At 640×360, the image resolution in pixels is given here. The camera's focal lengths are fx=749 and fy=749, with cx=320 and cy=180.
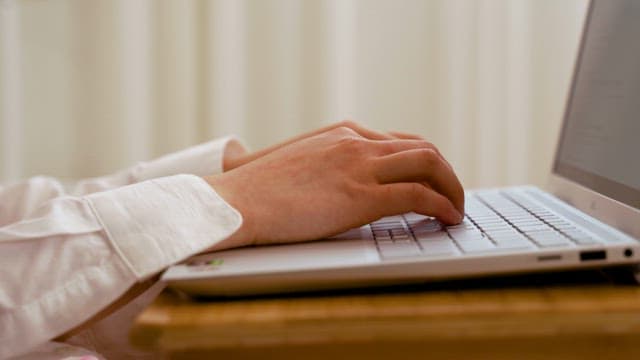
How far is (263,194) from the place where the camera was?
562 mm

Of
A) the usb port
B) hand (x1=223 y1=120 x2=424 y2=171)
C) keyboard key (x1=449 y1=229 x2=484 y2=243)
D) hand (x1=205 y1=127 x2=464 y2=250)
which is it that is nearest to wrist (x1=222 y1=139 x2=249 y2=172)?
hand (x1=223 y1=120 x2=424 y2=171)

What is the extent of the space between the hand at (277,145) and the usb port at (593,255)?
32 centimetres

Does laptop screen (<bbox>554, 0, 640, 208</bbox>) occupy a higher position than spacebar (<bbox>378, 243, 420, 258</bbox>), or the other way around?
laptop screen (<bbox>554, 0, 640, 208</bbox>)

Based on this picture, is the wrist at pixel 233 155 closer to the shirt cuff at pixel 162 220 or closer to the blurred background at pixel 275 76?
the shirt cuff at pixel 162 220

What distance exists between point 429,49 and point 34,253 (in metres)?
1.07

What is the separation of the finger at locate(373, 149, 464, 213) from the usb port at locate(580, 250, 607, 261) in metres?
0.16

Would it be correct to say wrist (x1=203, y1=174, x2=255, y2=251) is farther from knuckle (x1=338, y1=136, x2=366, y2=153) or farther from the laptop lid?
the laptop lid

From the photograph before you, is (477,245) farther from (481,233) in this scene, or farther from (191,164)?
(191,164)

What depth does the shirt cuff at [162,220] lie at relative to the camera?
19.5 inches

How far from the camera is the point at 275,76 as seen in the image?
148 cm

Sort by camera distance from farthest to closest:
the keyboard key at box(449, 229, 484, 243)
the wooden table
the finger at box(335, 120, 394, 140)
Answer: the finger at box(335, 120, 394, 140), the keyboard key at box(449, 229, 484, 243), the wooden table

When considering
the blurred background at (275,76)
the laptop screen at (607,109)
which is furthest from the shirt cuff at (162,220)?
the blurred background at (275,76)

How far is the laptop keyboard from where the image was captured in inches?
18.2

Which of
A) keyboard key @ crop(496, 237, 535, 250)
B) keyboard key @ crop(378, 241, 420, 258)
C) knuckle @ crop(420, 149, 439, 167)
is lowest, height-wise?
keyboard key @ crop(378, 241, 420, 258)
